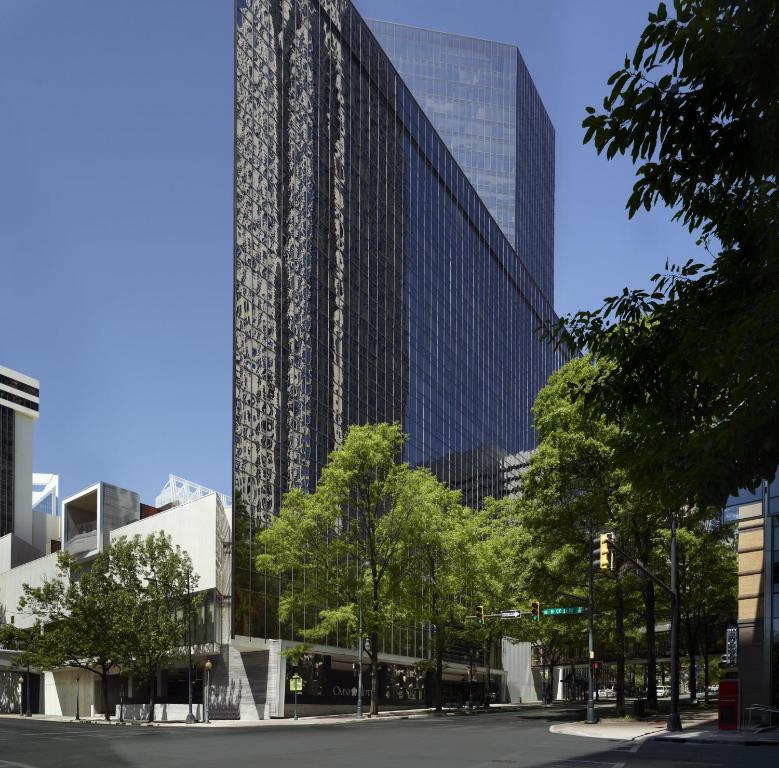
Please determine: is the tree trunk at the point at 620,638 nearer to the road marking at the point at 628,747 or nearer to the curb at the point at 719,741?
the curb at the point at 719,741

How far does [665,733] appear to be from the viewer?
37.5m

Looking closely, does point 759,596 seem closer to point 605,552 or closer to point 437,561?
point 605,552

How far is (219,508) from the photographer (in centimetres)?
6738

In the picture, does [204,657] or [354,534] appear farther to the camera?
[204,657]

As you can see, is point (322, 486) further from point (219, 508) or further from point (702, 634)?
point (702, 634)

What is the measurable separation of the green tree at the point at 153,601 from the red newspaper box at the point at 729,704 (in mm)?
36830

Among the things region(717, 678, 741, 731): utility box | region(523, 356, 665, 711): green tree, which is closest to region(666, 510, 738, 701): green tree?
region(523, 356, 665, 711): green tree

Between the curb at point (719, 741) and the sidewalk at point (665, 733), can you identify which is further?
the sidewalk at point (665, 733)

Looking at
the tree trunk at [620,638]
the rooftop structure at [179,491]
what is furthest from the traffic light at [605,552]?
the rooftop structure at [179,491]

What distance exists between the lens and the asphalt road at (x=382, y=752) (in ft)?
81.4

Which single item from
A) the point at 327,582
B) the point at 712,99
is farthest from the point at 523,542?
the point at 712,99

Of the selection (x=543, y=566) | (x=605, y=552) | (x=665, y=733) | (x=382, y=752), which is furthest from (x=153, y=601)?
(x=382, y=752)

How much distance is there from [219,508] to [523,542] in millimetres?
24704

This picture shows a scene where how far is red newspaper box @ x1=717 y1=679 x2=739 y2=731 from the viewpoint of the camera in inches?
1481
